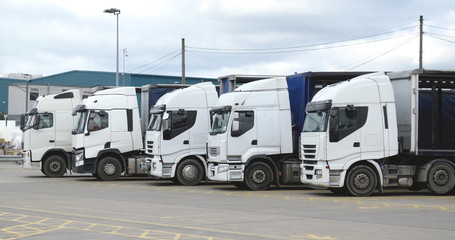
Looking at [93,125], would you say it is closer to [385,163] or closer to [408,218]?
[385,163]

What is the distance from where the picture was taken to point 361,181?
791 inches

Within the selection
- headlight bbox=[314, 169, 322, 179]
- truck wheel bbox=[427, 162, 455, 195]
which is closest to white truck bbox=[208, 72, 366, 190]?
headlight bbox=[314, 169, 322, 179]

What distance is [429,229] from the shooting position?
12625 mm

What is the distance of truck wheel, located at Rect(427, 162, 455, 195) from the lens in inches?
806

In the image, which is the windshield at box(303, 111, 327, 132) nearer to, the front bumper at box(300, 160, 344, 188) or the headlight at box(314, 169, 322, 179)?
the front bumper at box(300, 160, 344, 188)

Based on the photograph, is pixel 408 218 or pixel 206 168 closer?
pixel 408 218

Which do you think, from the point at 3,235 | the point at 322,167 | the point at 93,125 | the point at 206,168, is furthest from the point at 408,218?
the point at 93,125

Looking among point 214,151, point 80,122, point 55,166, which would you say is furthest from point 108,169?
point 214,151

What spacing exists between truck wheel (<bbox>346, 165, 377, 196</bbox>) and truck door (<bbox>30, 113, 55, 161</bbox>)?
579 inches

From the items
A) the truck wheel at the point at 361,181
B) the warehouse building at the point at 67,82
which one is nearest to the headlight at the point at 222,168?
the truck wheel at the point at 361,181

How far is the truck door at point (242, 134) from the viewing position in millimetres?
22469

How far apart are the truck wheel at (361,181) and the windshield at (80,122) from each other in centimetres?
1175

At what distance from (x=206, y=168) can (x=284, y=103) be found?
13.3 ft

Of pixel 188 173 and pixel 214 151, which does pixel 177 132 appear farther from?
pixel 214 151
